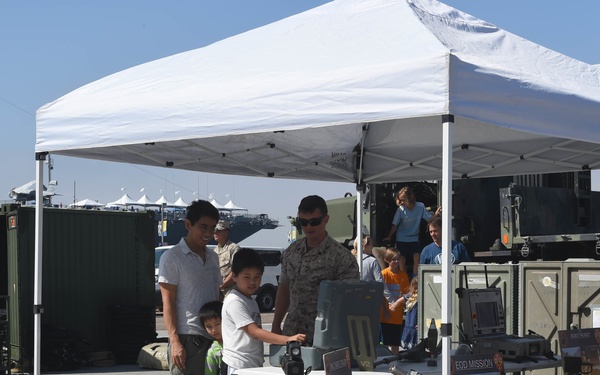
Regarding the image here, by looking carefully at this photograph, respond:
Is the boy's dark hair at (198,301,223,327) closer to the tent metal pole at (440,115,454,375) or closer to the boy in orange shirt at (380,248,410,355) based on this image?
the tent metal pole at (440,115,454,375)

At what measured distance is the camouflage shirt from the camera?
6.56m

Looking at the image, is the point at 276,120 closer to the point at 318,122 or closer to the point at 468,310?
the point at 318,122

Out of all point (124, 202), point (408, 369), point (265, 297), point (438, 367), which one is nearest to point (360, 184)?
point (438, 367)

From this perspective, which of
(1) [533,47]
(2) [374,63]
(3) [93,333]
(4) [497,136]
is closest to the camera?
(2) [374,63]

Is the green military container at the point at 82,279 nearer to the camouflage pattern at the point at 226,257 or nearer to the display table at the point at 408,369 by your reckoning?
the camouflage pattern at the point at 226,257

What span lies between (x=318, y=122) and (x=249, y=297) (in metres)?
1.23

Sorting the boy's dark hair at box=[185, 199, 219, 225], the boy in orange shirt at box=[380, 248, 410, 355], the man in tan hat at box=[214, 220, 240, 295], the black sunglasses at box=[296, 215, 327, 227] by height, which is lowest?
the boy in orange shirt at box=[380, 248, 410, 355]

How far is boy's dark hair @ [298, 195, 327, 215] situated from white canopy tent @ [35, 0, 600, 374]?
535 mm

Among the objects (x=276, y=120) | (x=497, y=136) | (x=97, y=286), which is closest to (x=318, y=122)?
(x=276, y=120)

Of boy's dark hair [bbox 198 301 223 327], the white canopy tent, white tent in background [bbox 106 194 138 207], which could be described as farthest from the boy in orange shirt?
white tent in background [bbox 106 194 138 207]

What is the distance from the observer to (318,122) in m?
6.19

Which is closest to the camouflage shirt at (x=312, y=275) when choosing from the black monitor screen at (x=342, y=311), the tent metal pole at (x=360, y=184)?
the black monitor screen at (x=342, y=311)

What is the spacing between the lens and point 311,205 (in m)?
6.52

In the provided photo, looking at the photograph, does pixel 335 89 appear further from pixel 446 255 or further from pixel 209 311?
pixel 209 311
